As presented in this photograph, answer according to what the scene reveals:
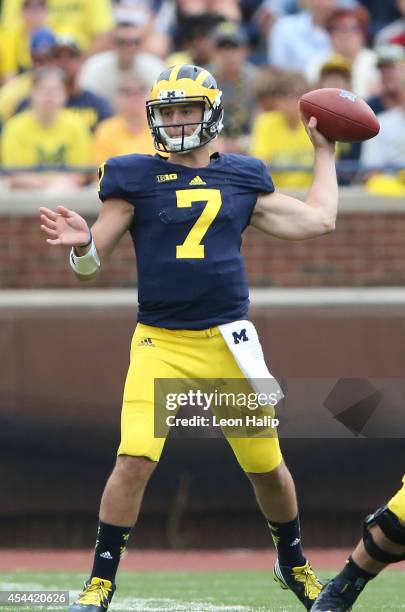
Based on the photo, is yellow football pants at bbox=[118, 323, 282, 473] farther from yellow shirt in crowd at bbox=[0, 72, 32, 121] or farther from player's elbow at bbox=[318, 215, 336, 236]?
yellow shirt in crowd at bbox=[0, 72, 32, 121]

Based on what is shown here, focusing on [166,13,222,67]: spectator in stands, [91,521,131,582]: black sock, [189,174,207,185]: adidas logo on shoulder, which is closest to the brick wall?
[166,13,222,67]: spectator in stands

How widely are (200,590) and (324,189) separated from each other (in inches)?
99.4

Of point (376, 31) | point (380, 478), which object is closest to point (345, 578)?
point (380, 478)

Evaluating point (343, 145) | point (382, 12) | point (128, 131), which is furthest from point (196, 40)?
point (382, 12)

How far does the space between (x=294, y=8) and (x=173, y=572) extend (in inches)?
253

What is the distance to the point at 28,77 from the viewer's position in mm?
11062

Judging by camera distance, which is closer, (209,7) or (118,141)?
(118,141)

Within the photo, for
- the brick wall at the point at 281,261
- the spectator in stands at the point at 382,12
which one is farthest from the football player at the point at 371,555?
the spectator in stands at the point at 382,12

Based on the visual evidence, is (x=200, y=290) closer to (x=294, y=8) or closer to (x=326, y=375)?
(x=326, y=375)

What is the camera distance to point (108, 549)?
A: 207 inches

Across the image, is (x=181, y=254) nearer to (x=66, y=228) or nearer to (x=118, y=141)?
(x=66, y=228)

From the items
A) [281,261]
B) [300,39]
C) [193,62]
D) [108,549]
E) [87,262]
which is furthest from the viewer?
[300,39]

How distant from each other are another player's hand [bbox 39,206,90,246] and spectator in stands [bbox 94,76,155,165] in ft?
15.5

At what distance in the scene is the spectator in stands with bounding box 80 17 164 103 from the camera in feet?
36.7
